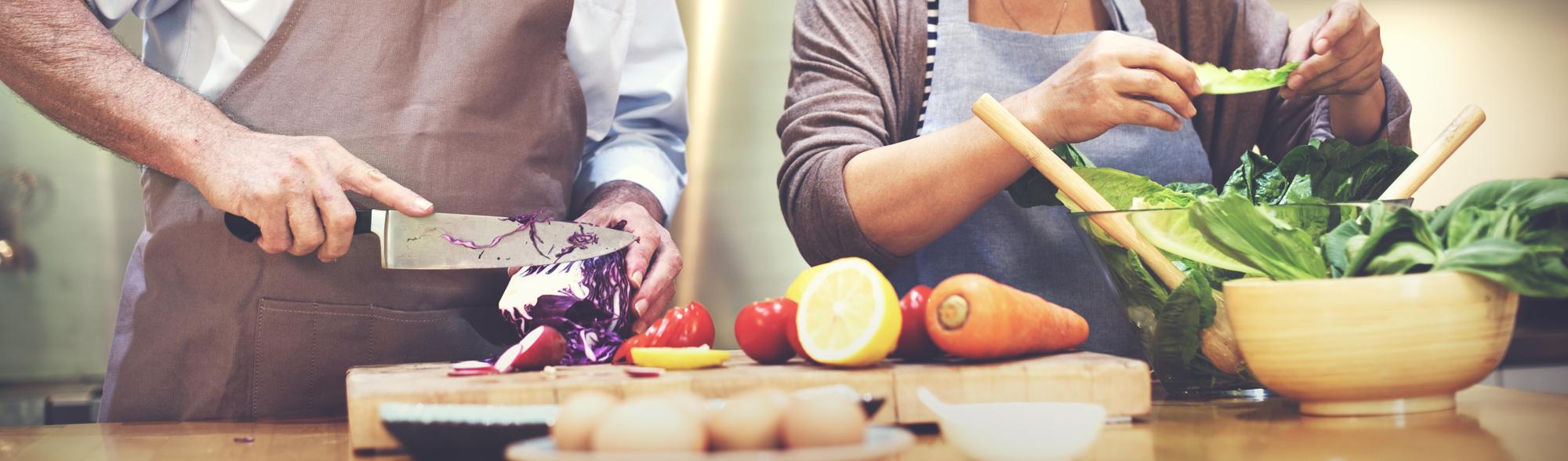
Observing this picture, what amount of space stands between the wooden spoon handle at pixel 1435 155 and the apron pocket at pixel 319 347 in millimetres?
1156

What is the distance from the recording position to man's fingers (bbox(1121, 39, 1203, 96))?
3.80ft

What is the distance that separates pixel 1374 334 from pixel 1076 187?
12.5 inches

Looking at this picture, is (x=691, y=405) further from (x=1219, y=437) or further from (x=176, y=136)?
(x=176, y=136)

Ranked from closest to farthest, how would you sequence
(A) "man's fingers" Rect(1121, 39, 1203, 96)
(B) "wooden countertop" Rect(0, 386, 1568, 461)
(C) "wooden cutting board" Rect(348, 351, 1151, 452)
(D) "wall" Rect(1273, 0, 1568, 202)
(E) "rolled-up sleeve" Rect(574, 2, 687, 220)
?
(B) "wooden countertop" Rect(0, 386, 1568, 461) < (C) "wooden cutting board" Rect(348, 351, 1151, 452) < (A) "man's fingers" Rect(1121, 39, 1203, 96) < (E) "rolled-up sleeve" Rect(574, 2, 687, 220) < (D) "wall" Rect(1273, 0, 1568, 202)

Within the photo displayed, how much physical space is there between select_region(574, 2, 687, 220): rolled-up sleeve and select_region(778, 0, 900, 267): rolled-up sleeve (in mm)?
286

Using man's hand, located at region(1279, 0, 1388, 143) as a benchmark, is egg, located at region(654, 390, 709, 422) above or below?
below

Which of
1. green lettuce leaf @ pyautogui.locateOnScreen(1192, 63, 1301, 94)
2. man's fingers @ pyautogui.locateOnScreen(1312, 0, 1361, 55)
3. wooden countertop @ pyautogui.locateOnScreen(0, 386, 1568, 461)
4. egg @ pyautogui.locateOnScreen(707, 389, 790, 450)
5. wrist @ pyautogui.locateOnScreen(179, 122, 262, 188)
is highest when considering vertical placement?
man's fingers @ pyautogui.locateOnScreen(1312, 0, 1361, 55)

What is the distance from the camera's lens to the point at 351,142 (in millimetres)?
1368

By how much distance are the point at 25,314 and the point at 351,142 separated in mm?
1624

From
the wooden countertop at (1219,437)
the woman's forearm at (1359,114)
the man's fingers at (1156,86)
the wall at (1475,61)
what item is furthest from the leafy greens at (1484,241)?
the wall at (1475,61)

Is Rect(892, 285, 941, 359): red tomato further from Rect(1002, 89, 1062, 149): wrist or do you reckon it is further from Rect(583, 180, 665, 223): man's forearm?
Rect(583, 180, 665, 223): man's forearm

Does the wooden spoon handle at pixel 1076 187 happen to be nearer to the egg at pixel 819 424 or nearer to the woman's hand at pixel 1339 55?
the woman's hand at pixel 1339 55

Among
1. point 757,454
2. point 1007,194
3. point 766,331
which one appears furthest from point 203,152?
point 1007,194

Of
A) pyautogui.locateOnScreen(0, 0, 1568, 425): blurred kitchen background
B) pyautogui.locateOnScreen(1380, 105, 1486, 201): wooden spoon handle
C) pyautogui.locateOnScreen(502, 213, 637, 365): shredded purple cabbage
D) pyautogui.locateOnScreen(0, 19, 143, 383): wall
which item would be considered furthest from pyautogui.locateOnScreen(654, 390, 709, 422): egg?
pyautogui.locateOnScreen(0, 19, 143, 383): wall
